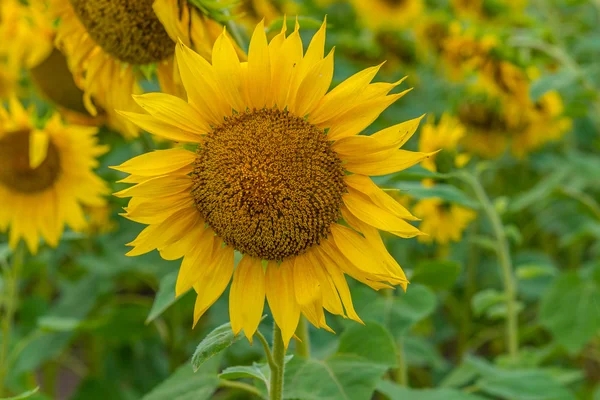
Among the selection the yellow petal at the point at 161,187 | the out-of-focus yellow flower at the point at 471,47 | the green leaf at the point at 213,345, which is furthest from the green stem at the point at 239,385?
the out-of-focus yellow flower at the point at 471,47

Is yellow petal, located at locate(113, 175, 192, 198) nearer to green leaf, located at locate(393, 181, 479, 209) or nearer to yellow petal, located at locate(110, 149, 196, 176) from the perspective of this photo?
yellow petal, located at locate(110, 149, 196, 176)

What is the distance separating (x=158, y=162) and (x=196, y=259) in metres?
0.11

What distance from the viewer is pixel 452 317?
6.66 ft

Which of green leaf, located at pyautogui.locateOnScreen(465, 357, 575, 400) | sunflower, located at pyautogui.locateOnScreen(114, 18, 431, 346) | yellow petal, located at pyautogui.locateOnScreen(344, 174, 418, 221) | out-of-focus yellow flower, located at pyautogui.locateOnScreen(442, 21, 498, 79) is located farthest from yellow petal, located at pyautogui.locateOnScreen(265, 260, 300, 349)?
out-of-focus yellow flower, located at pyautogui.locateOnScreen(442, 21, 498, 79)

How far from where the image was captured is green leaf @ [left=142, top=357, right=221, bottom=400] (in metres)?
0.93

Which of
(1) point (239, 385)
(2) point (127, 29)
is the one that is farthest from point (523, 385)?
(2) point (127, 29)

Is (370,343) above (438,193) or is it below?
below

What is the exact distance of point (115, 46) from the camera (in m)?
1.00

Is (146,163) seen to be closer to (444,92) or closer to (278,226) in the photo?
(278,226)

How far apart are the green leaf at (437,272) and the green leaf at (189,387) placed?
0.40 metres

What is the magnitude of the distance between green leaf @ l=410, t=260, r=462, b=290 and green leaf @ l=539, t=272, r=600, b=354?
0.29m

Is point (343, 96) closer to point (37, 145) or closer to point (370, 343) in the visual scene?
point (370, 343)

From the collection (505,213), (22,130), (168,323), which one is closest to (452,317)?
(505,213)

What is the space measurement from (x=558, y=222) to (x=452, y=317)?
0.48 m
